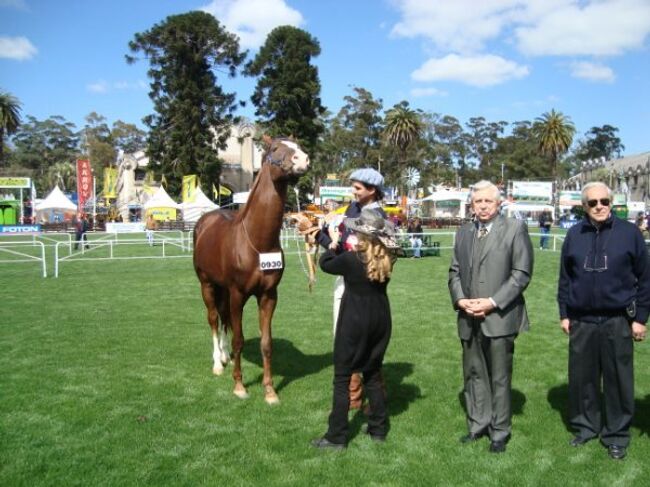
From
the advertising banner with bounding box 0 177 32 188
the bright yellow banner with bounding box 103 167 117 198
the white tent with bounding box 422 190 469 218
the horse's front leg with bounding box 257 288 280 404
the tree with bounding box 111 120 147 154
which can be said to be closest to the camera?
the horse's front leg with bounding box 257 288 280 404

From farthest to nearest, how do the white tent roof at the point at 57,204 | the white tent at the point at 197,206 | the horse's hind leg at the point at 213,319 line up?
the white tent roof at the point at 57,204
the white tent at the point at 197,206
the horse's hind leg at the point at 213,319

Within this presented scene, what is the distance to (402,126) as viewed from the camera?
63.8 m

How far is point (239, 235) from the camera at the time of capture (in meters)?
5.50

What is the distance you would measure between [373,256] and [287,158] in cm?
168

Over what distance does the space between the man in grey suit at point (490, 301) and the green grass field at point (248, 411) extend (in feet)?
0.98

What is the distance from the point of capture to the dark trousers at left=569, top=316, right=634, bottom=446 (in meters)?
4.13

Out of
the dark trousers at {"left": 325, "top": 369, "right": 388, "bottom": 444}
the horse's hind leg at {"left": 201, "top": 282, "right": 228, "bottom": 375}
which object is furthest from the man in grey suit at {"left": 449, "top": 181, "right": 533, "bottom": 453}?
the horse's hind leg at {"left": 201, "top": 282, "right": 228, "bottom": 375}

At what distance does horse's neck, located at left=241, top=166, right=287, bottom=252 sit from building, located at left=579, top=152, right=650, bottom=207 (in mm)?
71891

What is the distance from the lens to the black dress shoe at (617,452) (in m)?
4.05

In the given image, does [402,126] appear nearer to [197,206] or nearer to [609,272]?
[197,206]

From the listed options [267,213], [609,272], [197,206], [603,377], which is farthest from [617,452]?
[197,206]

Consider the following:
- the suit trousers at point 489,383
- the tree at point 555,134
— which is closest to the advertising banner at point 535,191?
the tree at point 555,134

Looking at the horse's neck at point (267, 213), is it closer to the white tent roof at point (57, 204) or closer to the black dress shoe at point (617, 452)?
the black dress shoe at point (617, 452)

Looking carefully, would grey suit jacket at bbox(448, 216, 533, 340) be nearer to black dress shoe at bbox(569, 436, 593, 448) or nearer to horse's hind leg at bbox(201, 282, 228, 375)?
black dress shoe at bbox(569, 436, 593, 448)
